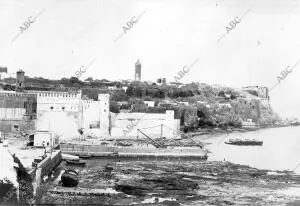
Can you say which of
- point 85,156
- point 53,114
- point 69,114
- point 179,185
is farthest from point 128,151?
point 179,185

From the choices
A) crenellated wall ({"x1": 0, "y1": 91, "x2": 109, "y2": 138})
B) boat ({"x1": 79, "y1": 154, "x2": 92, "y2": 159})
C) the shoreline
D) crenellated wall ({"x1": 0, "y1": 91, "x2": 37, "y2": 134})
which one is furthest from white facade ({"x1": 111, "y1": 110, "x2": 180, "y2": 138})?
the shoreline

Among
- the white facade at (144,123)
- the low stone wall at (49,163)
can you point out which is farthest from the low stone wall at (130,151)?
the white facade at (144,123)

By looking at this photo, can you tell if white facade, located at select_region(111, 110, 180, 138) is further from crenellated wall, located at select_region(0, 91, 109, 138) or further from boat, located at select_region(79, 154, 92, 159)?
boat, located at select_region(79, 154, 92, 159)

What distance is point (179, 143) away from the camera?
4225 centimetres

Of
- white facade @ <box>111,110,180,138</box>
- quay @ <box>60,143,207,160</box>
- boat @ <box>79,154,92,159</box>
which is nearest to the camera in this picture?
boat @ <box>79,154,92,159</box>

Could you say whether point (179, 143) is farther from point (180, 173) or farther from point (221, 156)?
point (180, 173)

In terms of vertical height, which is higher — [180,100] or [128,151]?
[180,100]

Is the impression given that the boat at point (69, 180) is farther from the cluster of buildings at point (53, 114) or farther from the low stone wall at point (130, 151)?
the cluster of buildings at point (53, 114)

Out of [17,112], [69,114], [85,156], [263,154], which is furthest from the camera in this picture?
[263,154]

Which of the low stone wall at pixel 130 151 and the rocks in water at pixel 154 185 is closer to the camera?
the rocks in water at pixel 154 185

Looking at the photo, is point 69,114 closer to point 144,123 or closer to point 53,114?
point 53,114

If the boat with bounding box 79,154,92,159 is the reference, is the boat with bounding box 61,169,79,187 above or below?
below

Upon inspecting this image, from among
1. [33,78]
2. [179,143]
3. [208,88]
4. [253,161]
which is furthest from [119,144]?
[208,88]

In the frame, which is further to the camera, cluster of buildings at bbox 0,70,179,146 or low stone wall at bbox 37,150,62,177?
cluster of buildings at bbox 0,70,179,146
